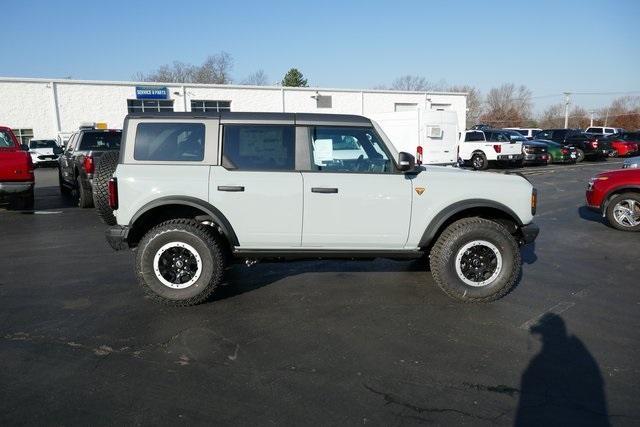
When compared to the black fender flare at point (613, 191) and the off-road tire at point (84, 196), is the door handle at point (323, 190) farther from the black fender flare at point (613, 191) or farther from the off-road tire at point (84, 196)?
the off-road tire at point (84, 196)

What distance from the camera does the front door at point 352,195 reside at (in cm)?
479

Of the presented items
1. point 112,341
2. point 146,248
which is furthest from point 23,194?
point 112,341

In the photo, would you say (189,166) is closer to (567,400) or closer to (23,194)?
(567,400)

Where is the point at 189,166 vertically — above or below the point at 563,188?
above

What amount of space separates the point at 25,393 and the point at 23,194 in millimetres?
8185

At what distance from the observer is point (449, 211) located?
4.90m

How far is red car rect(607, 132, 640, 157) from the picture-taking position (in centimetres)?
2841

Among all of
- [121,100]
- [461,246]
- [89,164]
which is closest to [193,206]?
[461,246]

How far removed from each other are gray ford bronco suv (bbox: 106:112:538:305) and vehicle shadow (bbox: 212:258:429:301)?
0.75 m

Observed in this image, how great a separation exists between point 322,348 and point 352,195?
1610 millimetres

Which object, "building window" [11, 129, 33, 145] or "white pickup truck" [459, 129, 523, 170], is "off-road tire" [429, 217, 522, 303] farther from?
"building window" [11, 129, 33, 145]

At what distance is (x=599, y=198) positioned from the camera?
348 inches

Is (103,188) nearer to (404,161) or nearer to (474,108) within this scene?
(404,161)

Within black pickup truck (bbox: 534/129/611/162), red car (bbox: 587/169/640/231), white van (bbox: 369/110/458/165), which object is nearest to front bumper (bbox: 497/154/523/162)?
white van (bbox: 369/110/458/165)
